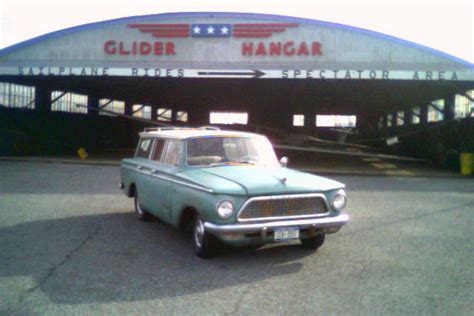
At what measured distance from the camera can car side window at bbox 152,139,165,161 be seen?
7.45 m

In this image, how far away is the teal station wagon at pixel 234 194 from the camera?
5457mm

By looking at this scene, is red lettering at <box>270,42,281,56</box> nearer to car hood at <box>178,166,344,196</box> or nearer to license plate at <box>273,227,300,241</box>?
car hood at <box>178,166,344,196</box>

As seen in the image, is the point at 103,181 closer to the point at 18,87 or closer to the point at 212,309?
the point at 212,309

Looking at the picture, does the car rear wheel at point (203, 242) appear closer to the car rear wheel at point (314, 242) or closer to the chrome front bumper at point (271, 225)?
the chrome front bumper at point (271, 225)

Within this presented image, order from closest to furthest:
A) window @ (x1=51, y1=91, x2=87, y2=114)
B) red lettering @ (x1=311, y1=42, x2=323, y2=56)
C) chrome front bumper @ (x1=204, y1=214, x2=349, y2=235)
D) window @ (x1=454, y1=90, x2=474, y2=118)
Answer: chrome front bumper @ (x1=204, y1=214, x2=349, y2=235)
red lettering @ (x1=311, y1=42, x2=323, y2=56)
window @ (x1=454, y1=90, x2=474, y2=118)
window @ (x1=51, y1=91, x2=87, y2=114)

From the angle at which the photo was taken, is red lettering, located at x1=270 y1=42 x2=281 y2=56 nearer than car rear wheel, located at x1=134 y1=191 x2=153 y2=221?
No

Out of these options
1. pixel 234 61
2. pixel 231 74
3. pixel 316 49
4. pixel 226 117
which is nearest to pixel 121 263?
pixel 231 74

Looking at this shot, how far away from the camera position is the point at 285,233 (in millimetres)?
5578

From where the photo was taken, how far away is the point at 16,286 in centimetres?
475

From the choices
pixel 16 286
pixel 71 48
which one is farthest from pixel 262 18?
pixel 16 286

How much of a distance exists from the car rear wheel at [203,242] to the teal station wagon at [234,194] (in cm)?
1

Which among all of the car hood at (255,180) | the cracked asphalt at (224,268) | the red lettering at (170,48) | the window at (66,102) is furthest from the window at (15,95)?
the car hood at (255,180)

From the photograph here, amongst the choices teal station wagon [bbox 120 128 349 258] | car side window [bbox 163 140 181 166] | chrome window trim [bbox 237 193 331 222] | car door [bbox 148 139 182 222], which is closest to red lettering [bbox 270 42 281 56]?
teal station wagon [bbox 120 128 349 258]

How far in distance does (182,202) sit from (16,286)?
86.0 inches
